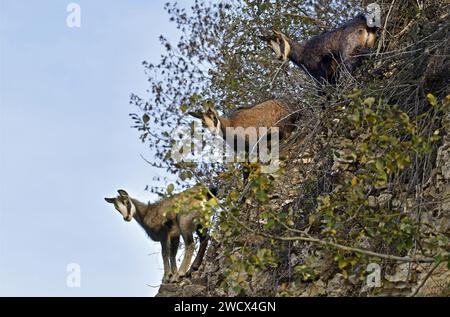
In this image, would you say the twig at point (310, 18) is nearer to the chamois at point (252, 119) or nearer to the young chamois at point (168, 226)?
the chamois at point (252, 119)

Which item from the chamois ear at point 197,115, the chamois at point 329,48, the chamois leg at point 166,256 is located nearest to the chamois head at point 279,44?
the chamois at point 329,48

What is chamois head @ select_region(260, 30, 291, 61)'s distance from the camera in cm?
1462

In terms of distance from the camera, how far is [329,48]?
13930 mm

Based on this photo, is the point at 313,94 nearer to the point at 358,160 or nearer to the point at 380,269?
the point at 358,160

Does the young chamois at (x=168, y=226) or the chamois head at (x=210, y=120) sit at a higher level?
the chamois head at (x=210, y=120)

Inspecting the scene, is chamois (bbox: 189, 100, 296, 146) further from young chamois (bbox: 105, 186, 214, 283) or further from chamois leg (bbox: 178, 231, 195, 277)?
chamois leg (bbox: 178, 231, 195, 277)

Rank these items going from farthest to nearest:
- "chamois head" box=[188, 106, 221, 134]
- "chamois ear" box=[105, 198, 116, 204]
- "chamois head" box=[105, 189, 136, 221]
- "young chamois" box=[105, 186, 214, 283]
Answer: "chamois ear" box=[105, 198, 116, 204]
"chamois head" box=[105, 189, 136, 221]
"chamois head" box=[188, 106, 221, 134]
"young chamois" box=[105, 186, 214, 283]

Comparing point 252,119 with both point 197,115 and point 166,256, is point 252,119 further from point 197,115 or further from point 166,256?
point 166,256

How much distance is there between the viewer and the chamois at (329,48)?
13.4m

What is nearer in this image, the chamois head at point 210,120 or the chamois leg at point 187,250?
the chamois leg at point 187,250

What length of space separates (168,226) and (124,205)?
0.84m

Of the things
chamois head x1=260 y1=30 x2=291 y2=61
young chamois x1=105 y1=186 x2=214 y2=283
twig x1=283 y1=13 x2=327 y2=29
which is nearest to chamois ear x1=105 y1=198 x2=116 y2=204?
young chamois x1=105 y1=186 x2=214 y2=283

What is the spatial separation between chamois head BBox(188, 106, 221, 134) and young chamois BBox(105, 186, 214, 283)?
1044 millimetres

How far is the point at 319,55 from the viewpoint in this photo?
1412 cm
